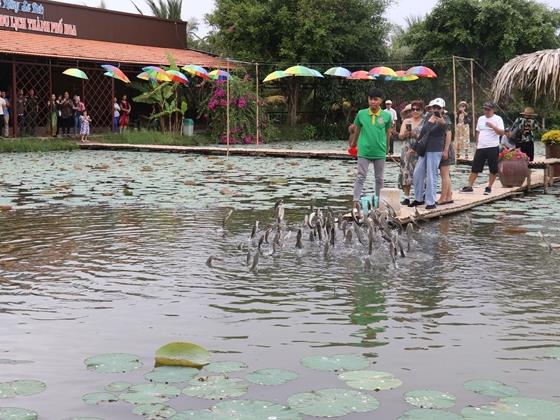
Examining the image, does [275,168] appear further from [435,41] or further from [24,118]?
[435,41]

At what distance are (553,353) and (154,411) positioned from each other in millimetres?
2149

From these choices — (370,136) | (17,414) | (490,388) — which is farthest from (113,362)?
(370,136)

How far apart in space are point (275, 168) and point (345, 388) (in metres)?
13.2

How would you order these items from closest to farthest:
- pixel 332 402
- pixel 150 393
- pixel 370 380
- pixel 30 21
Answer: pixel 332 402 < pixel 150 393 < pixel 370 380 < pixel 30 21

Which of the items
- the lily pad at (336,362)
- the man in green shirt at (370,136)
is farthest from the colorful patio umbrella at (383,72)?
the lily pad at (336,362)

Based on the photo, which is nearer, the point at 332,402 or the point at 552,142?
the point at 332,402

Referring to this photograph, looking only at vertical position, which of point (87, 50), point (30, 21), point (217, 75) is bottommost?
point (217, 75)

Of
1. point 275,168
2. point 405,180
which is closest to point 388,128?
point 405,180

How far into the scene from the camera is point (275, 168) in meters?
16.8

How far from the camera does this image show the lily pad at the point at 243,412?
3.36m

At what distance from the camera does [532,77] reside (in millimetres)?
13500

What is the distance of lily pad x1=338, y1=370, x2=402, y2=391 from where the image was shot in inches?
148

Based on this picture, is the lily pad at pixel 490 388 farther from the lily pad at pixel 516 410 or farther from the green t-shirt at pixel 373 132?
the green t-shirt at pixel 373 132

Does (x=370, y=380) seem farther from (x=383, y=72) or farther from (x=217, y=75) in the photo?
(x=383, y=72)
